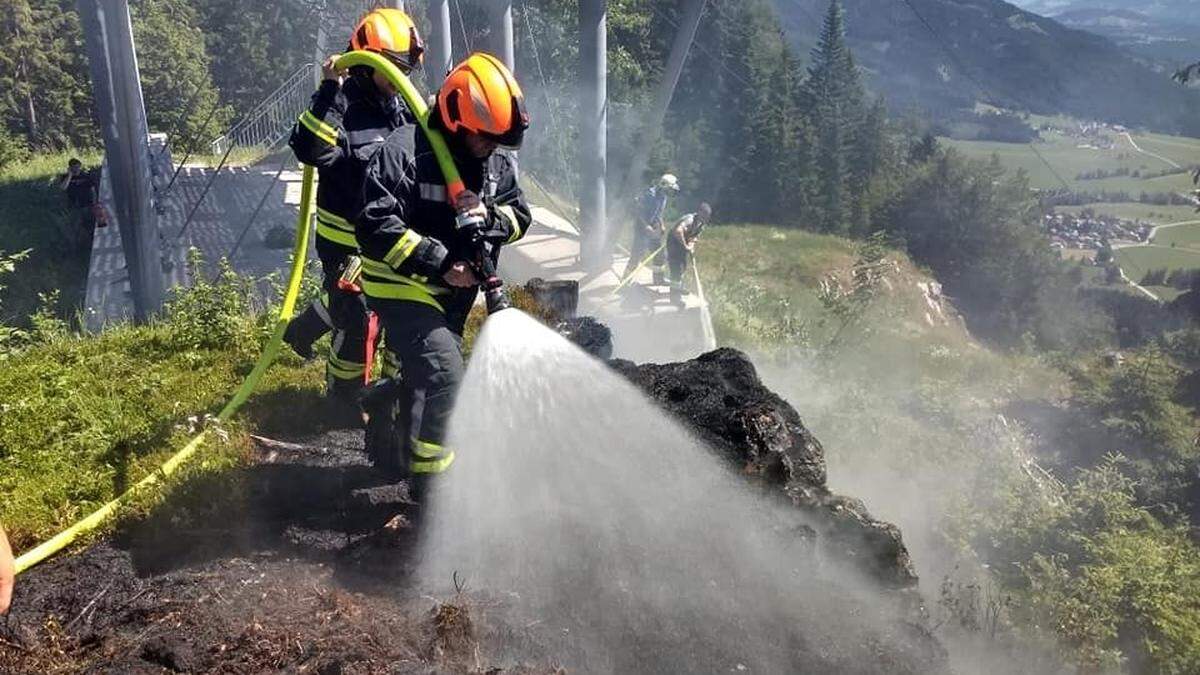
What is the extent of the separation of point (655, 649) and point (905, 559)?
1.89 m

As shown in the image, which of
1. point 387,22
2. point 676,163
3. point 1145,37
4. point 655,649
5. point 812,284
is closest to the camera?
point 655,649

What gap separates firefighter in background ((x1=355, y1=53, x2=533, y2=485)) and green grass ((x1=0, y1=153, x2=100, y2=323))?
45.0ft

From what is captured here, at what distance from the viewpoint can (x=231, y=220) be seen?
64.2ft

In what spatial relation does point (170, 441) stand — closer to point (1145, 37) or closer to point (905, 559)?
point (905, 559)

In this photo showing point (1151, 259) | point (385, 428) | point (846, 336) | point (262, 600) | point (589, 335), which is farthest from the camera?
point (1151, 259)

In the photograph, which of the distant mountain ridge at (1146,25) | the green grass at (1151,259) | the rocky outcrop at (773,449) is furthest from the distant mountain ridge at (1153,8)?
the rocky outcrop at (773,449)

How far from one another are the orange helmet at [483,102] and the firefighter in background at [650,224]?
974cm

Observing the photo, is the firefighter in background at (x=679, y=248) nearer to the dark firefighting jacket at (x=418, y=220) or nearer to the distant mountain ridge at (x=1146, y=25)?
the dark firefighting jacket at (x=418, y=220)

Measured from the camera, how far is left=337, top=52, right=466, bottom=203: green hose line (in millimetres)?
3795

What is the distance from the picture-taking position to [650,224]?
14359 mm

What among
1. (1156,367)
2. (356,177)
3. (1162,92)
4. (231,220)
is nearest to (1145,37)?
(1162,92)

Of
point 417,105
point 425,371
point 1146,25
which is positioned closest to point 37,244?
point 417,105

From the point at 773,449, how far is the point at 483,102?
2.57 meters

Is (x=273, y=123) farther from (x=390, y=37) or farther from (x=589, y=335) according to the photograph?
(x=390, y=37)
